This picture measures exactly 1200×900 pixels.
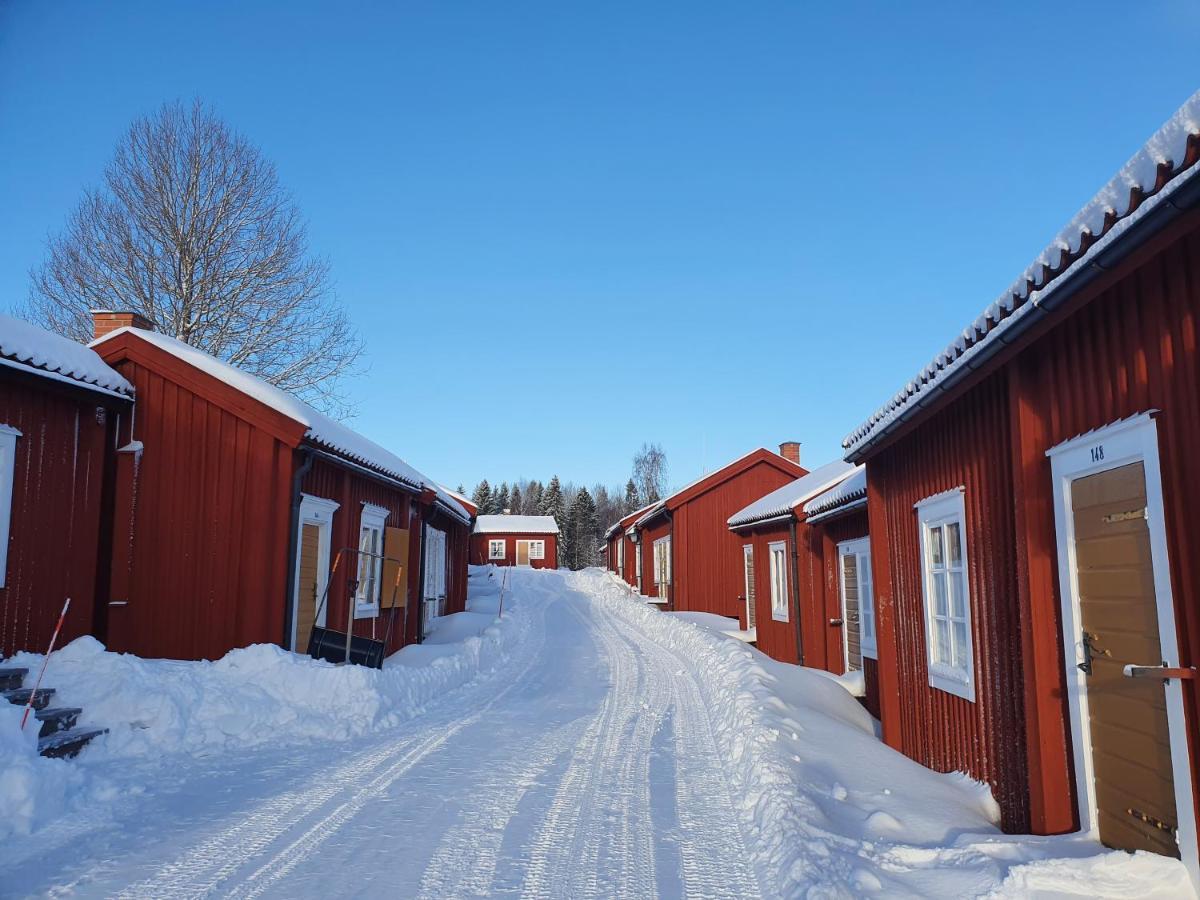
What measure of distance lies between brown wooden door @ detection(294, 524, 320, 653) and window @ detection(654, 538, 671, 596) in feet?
53.8

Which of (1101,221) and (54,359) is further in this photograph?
(54,359)

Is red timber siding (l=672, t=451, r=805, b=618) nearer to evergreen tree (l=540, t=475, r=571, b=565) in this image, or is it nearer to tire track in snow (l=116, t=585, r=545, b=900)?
tire track in snow (l=116, t=585, r=545, b=900)

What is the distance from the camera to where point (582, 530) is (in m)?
73.9

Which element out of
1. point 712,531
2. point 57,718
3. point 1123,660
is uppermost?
point 712,531

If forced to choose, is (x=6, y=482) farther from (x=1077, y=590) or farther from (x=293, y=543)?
(x=1077, y=590)

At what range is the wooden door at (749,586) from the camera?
20.0 m

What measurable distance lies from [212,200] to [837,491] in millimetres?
18492

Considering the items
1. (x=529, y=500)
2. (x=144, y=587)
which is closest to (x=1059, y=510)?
(x=144, y=587)

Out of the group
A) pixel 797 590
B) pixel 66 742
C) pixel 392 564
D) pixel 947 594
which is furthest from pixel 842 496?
pixel 66 742

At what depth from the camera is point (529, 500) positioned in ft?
375

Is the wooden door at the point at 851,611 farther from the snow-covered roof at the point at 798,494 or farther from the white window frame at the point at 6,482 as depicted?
the white window frame at the point at 6,482

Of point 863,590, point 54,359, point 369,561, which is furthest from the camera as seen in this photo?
point 369,561

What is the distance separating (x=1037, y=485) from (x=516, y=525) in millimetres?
50509

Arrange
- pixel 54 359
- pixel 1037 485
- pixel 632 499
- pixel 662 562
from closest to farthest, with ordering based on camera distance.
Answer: pixel 1037 485
pixel 54 359
pixel 662 562
pixel 632 499
